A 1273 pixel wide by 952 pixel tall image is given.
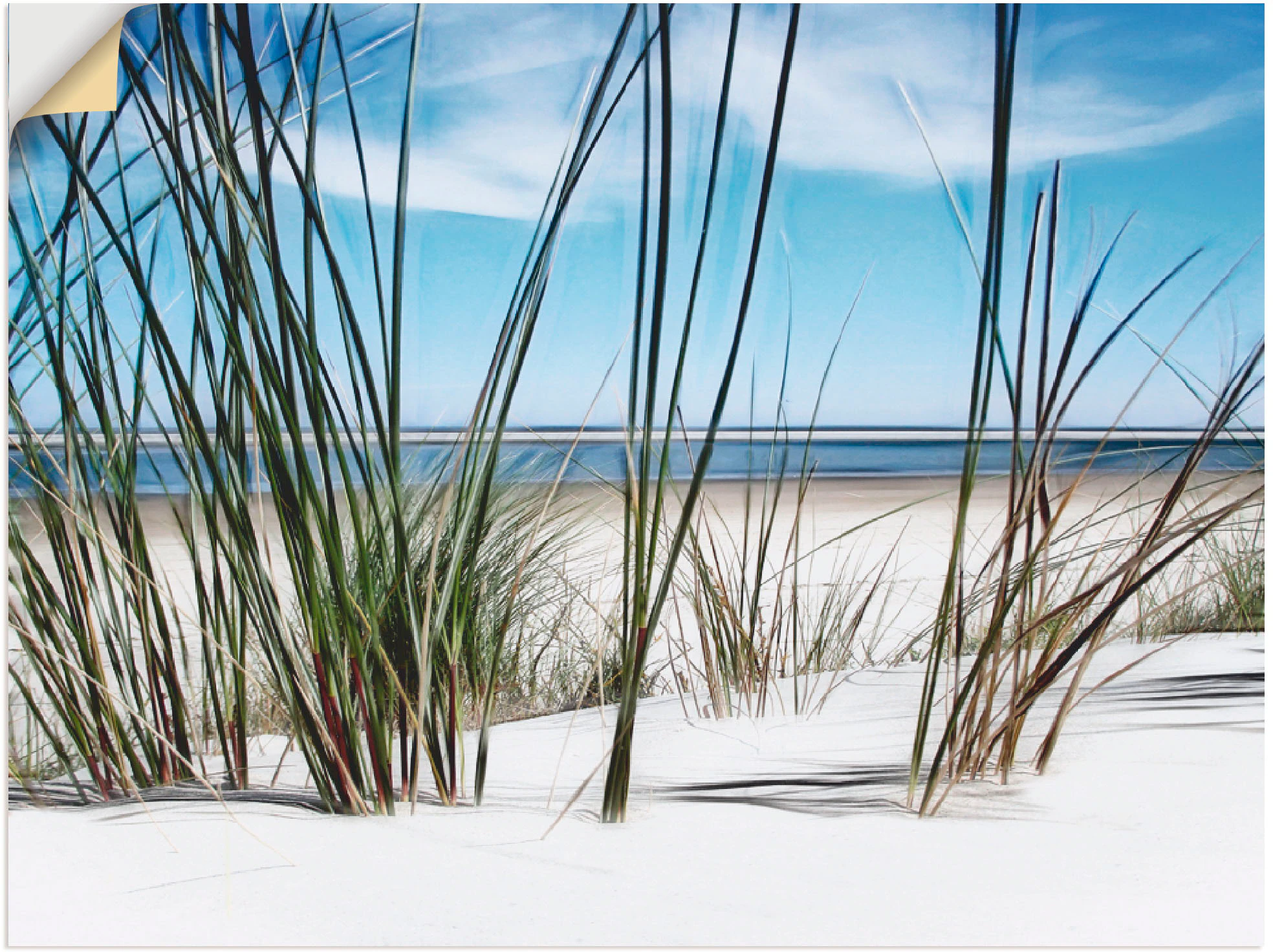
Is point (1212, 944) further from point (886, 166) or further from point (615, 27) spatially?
point (615, 27)

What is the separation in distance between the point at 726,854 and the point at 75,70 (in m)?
1.58

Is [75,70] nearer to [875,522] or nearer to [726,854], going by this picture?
[875,522]

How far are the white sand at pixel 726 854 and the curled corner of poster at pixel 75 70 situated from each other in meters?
1.08

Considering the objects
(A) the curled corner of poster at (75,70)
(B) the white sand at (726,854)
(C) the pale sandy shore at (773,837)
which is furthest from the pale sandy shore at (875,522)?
(A) the curled corner of poster at (75,70)

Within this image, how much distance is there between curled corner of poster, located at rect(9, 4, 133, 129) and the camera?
4.44 feet

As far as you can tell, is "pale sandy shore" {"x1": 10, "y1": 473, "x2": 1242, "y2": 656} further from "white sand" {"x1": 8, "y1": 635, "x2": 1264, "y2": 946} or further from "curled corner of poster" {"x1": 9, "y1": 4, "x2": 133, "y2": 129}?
"curled corner of poster" {"x1": 9, "y1": 4, "x2": 133, "y2": 129}

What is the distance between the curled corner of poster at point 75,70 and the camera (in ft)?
4.44

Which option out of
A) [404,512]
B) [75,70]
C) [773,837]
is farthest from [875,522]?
[75,70]

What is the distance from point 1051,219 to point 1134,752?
0.82m

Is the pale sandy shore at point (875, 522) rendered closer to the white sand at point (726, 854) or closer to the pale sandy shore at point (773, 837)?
the pale sandy shore at point (773, 837)

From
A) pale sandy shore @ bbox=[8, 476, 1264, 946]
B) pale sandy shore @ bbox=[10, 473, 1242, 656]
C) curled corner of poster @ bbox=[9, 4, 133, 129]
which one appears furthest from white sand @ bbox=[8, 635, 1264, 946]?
curled corner of poster @ bbox=[9, 4, 133, 129]

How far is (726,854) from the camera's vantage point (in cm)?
126

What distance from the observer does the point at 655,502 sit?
1249 mm

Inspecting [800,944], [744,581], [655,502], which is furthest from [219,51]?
[800,944]
